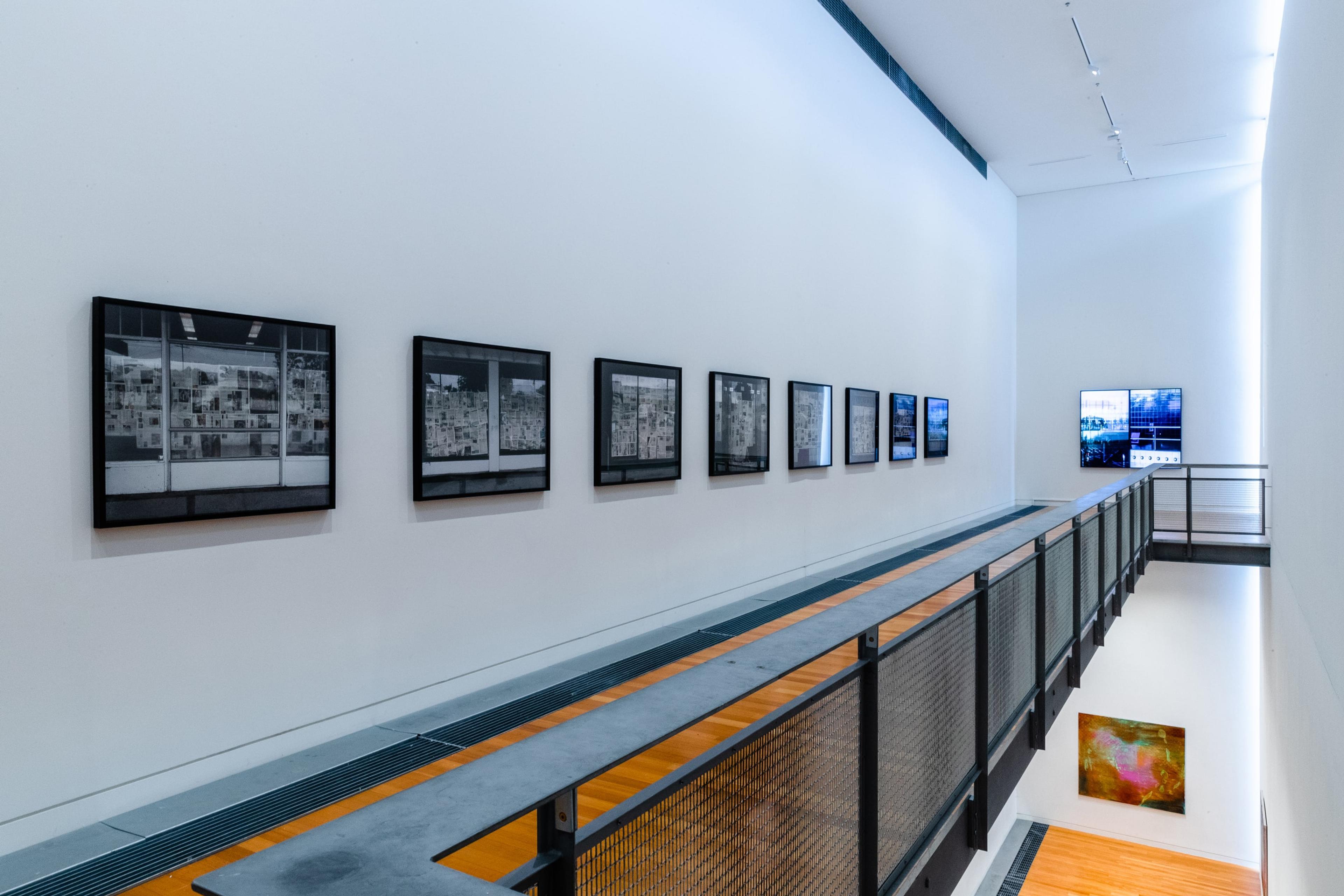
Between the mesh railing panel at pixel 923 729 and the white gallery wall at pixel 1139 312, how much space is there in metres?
14.8

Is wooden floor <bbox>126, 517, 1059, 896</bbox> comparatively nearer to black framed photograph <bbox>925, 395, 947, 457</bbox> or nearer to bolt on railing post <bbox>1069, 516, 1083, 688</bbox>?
bolt on railing post <bbox>1069, 516, 1083, 688</bbox>

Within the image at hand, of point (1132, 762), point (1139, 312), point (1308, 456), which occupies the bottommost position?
point (1132, 762)

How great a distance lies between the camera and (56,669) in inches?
129

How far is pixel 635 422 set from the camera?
654 centimetres

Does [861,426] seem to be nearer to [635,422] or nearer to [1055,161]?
[635,422]

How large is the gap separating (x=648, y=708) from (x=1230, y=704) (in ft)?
55.8

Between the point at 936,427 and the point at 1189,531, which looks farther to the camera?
the point at 936,427

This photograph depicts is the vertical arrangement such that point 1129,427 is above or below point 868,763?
above

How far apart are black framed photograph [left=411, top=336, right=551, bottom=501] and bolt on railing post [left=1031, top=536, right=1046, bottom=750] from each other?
296 centimetres

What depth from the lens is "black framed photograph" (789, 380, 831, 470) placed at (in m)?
8.91

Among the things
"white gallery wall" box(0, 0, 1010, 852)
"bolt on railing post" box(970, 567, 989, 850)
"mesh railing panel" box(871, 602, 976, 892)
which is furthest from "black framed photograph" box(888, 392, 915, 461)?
"mesh railing panel" box(871, 602, 976, 892)

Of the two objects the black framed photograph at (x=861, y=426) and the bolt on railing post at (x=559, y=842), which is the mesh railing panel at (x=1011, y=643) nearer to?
the bolt on railing post at (x=559, y=842)

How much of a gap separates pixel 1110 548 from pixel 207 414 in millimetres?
7539

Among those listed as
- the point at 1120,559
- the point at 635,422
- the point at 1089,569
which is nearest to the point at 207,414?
the point at 635,422
